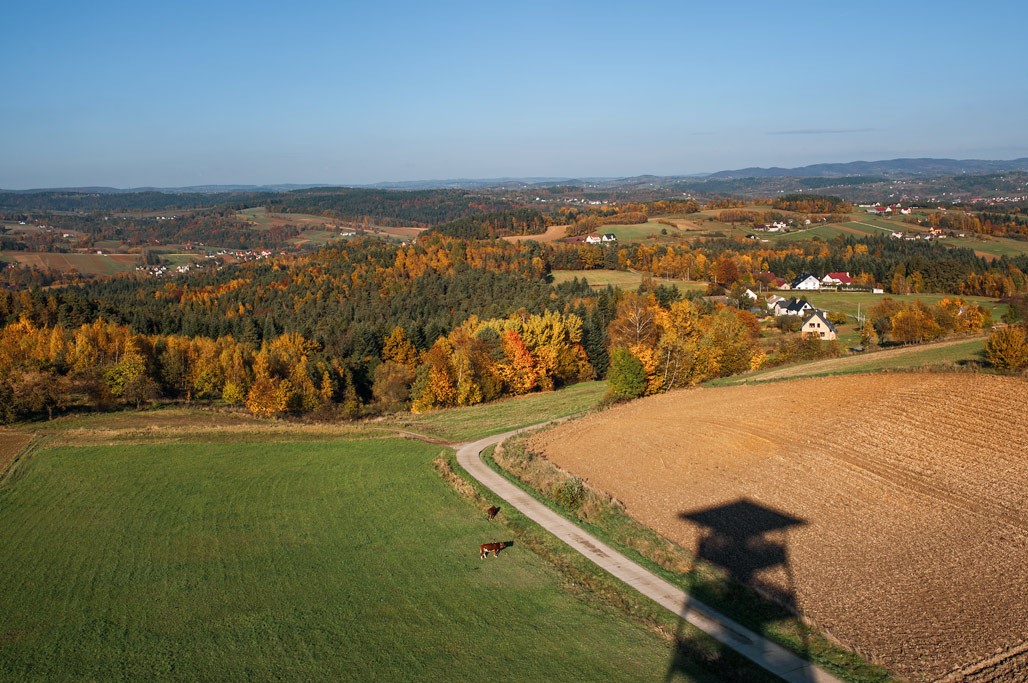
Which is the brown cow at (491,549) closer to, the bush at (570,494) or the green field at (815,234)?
the bush at (570,494)

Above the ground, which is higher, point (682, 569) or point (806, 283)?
point (682, 569)

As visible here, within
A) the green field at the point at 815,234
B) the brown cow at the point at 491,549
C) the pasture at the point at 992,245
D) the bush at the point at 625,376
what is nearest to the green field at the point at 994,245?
the pasture at the point at 992,245

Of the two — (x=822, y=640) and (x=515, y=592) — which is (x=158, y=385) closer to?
(x=515, y=592)

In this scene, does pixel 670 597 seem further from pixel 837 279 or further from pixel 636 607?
pixel 837 279

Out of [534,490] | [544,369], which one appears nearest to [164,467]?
[534,490]

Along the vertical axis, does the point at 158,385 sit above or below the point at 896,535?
below

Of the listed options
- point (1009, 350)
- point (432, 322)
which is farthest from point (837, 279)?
point (1009, 350)

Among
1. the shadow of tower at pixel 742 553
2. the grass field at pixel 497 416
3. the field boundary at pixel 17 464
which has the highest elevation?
the shadow of tower at pixel 742 553
